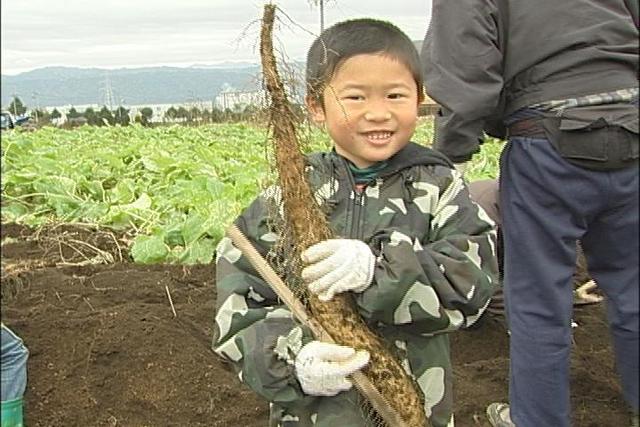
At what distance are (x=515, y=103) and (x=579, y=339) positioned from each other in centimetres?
183

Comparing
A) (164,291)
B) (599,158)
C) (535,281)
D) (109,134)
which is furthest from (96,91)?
(109,134)

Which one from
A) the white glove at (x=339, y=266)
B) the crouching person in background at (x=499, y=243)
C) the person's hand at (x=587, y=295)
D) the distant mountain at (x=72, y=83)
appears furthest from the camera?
the person's hand at (x=587, y=295)

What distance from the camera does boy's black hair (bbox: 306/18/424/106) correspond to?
176cm

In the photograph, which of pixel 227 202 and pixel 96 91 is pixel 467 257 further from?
pixel 227 202

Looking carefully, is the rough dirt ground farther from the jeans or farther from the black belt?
the black belt

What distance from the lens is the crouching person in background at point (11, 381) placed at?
1336 millimetres

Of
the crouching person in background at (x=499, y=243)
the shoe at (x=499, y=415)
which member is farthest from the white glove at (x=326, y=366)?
the crouching person in background at (x=499, y=243)

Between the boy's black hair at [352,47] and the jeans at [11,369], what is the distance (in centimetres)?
74

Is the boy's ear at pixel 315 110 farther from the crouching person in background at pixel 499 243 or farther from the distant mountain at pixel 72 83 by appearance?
the crouching person in background at pixel 499 243

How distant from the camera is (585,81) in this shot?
1.79m

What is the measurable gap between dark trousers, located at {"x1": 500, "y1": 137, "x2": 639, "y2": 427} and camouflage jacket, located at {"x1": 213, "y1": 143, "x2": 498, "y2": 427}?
0.53ft

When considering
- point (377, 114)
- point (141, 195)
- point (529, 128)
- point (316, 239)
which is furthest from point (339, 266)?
point (141, 195)

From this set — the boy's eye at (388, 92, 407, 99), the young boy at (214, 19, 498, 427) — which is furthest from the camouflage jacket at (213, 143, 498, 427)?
the boy's eye at (388, 92, 407, 99)

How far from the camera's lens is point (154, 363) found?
3127 millimetres
